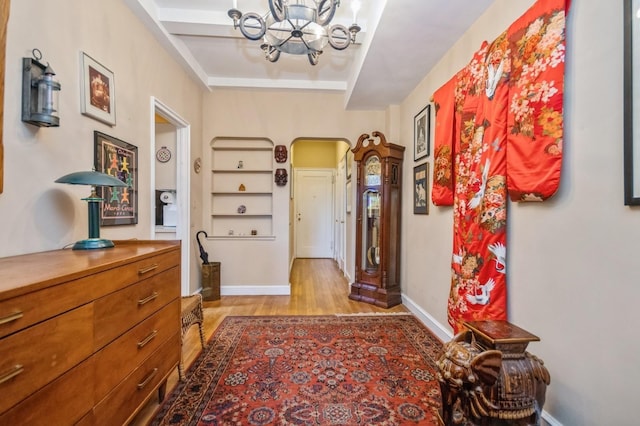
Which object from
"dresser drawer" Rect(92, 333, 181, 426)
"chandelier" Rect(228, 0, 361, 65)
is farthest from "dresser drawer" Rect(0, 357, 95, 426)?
"chandelier" Rect(228, 0, 361, 65)

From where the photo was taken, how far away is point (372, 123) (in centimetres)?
386

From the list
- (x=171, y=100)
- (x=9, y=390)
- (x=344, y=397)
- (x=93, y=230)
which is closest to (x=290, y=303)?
(x=344, y=397)

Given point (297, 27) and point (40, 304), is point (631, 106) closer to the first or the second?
point (297, 27)

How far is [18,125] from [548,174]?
95.8 inches

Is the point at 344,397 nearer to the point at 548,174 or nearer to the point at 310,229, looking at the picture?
the point at 548,174

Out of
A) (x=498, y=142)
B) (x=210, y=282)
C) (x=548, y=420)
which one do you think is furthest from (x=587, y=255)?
(x=210, y=282)

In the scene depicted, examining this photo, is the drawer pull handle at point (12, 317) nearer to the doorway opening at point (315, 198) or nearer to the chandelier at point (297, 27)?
the chandelier at point (297, 27)

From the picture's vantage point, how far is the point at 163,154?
3461 mm

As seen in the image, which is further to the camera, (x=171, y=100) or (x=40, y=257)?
(x=171, y=100)

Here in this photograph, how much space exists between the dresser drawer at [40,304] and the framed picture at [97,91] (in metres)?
1.23

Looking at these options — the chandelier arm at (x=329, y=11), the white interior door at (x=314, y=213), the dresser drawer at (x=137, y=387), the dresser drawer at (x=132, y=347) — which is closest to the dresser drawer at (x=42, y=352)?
the dresser drawer at (x=132, y=347)

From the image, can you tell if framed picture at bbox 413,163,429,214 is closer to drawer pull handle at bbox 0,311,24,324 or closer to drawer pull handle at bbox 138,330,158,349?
drawer pull handle at bbox 138,330,158,349

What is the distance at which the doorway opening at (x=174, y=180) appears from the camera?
10.1ft

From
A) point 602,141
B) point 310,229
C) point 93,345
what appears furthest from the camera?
point 310,229
